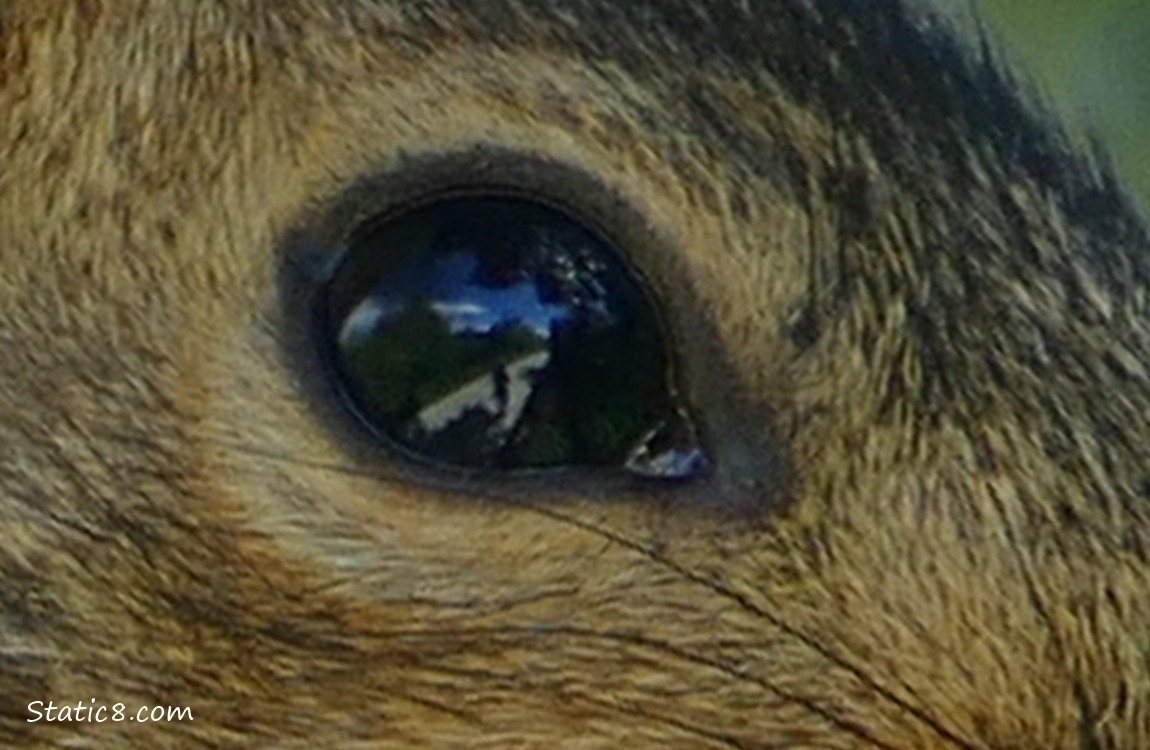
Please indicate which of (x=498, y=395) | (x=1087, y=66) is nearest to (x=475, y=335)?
(x=498, y=395)

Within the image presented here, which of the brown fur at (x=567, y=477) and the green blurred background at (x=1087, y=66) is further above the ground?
the green blurred background at (x=1087, y=66)

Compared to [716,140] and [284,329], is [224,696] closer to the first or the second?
[284,329]

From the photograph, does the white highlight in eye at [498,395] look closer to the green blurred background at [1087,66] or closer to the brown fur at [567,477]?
the brown fur at [567,477]

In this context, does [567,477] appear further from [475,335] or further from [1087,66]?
[1087,66]

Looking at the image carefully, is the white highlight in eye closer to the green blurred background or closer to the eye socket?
the eye socket

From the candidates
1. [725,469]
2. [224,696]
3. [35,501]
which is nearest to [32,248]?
[35,501]

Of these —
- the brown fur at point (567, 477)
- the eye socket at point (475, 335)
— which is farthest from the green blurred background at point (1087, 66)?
the eye socket at point (475, 335)
